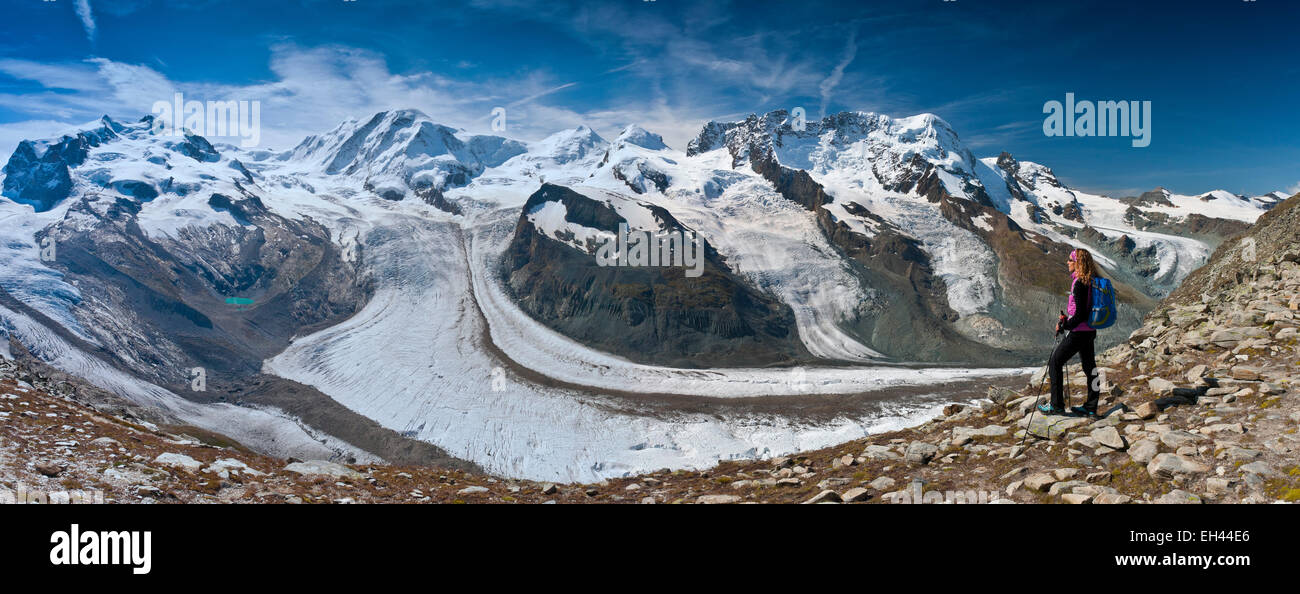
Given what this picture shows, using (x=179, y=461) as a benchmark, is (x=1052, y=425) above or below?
above

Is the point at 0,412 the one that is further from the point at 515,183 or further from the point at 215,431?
the point at 515,183

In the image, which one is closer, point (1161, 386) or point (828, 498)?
point (828, 498)

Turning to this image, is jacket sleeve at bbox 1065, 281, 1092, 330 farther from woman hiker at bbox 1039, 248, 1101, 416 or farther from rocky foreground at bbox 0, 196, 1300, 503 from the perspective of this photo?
rocky foreground at bbox 0, 196, 1300, 503

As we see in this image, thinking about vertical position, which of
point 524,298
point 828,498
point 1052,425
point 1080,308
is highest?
point 524,298

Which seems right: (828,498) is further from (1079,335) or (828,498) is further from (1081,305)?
(1081,305)

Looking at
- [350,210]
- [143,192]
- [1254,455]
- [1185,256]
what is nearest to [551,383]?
[1254,455]

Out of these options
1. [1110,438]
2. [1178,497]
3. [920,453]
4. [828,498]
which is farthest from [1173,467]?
[828,498]
